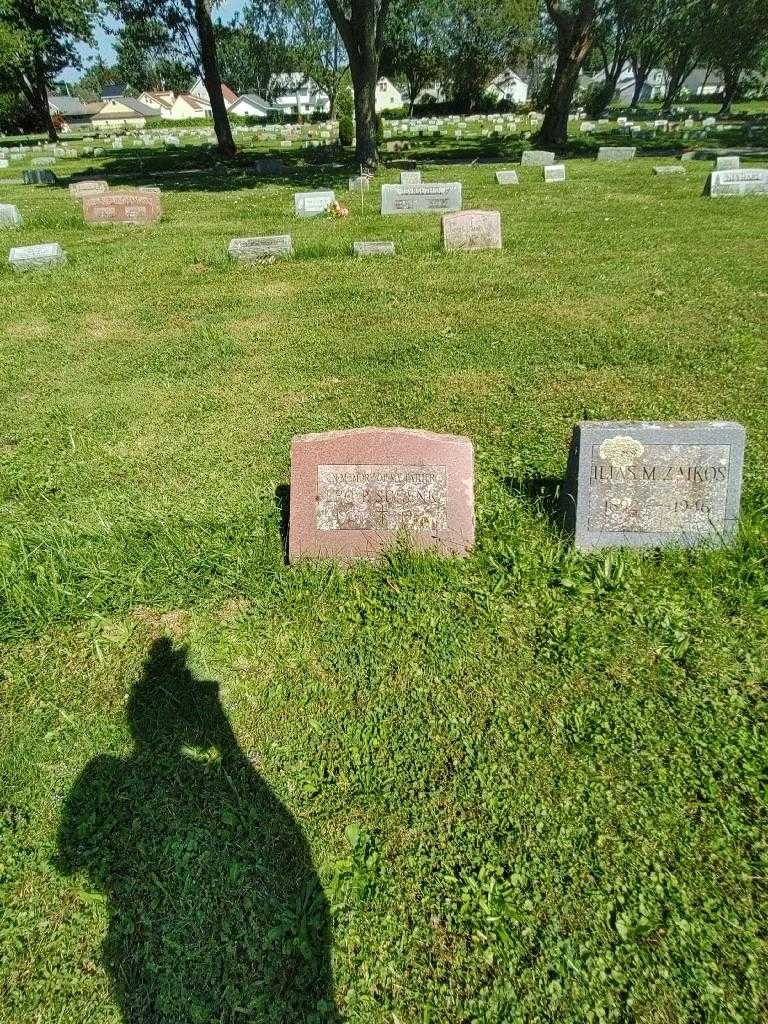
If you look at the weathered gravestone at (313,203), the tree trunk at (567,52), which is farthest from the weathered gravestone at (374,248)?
the tree trunk at (567,52)

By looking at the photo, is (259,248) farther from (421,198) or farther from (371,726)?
(371,726)

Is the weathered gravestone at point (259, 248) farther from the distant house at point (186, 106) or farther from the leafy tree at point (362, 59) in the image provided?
the distant house at point (186, 106)

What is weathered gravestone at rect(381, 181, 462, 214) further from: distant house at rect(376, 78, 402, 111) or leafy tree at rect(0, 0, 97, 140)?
distant house at rect(376, 78, 402, 111)

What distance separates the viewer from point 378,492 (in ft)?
13.0

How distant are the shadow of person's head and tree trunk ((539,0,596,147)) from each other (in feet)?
93.5

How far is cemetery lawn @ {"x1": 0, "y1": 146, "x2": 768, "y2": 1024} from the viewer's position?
2.21 meters

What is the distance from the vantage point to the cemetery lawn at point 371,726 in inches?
87.1

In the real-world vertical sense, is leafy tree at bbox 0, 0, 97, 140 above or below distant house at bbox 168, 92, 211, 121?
below

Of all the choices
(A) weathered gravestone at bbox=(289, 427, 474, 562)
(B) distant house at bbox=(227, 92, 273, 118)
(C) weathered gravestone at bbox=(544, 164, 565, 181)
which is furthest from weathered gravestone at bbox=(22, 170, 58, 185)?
(B) distant house at bbox=(227, 92, 273, 118)

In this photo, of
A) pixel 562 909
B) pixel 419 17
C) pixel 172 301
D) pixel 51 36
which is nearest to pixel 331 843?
pixel 562 909

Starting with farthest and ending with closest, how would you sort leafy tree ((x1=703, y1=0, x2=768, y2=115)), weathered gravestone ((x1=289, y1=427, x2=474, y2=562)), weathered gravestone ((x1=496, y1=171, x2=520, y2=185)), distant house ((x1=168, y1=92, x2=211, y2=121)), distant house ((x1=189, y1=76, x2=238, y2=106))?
distant house ((x1=168, y1=92, x2=211, y2=121)) < distant house ((x1=189, y1=76, x2=238, y2=106)) < leafy tree ((x1=703, y1=0, x2=768, y2=115)) < weathered gravestone ((x1=496, y1=171, x2=520, y2=185)) < weathered gravestone ((x1=289, y1=427, x2=474, y2=562))

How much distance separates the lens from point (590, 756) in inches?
112

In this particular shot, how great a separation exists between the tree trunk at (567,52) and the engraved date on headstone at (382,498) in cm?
2699

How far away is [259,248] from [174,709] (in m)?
9.84
